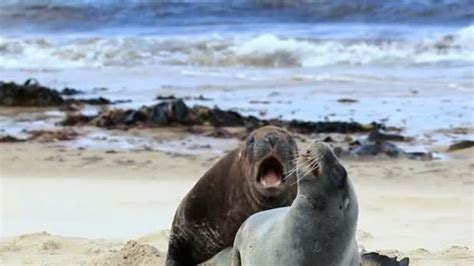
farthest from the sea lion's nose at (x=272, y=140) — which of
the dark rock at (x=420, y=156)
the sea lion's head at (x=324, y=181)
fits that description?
the dark rock at (x=420, y=156)

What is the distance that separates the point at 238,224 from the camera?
511cm

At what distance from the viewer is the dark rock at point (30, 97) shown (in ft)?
42.2

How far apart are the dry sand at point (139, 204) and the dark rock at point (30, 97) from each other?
2658 mm

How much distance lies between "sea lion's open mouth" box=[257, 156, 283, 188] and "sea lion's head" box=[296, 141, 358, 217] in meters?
1.00

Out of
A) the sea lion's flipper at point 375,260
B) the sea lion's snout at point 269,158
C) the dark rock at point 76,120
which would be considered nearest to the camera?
the sea lion's flipper at point 375,260

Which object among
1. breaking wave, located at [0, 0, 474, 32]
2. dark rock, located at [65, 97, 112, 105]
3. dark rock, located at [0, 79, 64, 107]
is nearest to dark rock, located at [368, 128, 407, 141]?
dark rock, located at [65, 97, 112, 105]

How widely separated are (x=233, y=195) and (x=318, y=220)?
4.13 feet

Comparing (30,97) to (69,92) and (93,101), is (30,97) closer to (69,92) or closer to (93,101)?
(93,101)

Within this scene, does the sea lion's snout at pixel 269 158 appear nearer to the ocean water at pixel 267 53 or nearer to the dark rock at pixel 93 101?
the ocean water at pixel 267 53

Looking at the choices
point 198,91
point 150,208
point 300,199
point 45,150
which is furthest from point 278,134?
point 198,91

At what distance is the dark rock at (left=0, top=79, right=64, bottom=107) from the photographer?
506 inches

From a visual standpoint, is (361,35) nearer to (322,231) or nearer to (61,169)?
(61,169)

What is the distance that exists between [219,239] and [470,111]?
285 inches

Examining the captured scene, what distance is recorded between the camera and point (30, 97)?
12922mm
